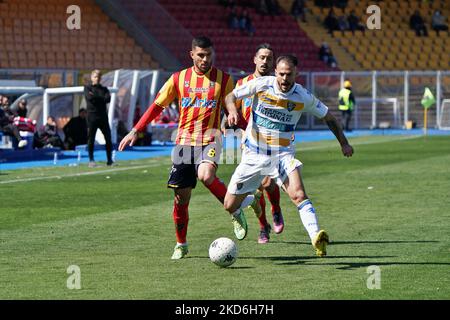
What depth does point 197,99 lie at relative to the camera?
11.2 metres

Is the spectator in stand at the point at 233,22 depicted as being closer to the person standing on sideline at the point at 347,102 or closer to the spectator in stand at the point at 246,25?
the spectator in stand at the point at 246,25

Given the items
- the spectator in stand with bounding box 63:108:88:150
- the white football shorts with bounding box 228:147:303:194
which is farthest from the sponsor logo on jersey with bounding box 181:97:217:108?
the spectator in stand with bounding box 63:108:88:150

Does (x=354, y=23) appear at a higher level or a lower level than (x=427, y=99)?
higher

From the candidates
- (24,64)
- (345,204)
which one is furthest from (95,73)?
(24,64)

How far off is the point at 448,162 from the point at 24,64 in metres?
17.7

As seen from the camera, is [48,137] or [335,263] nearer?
[335,263]

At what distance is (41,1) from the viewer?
1586 inches

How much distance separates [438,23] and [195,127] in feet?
144

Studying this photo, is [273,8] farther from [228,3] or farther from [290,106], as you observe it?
[290,106]

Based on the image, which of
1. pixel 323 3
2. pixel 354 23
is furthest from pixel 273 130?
pixel 323 3

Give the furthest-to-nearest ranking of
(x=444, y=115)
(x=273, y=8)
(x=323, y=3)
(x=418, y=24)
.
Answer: (x=418, y=24), (x=323, y=3), (x=273, y=8), (x=444, y=115)

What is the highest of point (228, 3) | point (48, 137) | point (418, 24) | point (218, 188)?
point (228, 3)

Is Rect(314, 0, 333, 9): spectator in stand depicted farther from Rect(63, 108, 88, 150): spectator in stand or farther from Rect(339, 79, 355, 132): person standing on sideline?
Rect(63, 108, 88, 150): spectator in stand

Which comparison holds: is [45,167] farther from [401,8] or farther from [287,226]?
[401,8]
